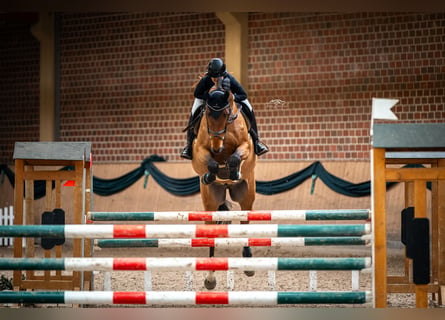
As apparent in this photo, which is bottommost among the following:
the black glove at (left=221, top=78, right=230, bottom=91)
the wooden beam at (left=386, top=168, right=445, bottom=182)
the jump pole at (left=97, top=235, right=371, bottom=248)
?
the jump pole at (left=97, top=235, right=371, bottom=248)

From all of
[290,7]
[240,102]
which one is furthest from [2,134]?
[290,7]

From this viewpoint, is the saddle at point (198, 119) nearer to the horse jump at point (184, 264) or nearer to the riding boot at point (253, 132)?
the riding boot at point (253, 132)

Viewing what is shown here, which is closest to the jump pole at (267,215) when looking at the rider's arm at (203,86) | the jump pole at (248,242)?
the jump pole at (248,242)

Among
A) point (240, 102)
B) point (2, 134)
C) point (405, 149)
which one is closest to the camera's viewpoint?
point (405, 149)

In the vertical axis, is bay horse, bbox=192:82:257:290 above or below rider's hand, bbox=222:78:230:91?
below

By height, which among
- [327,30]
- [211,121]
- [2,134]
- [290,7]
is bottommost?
[211,121]

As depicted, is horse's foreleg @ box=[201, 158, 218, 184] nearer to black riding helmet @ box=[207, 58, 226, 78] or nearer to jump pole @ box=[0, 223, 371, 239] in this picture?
black riding helmet @ box=[207, 58, 226, 78]

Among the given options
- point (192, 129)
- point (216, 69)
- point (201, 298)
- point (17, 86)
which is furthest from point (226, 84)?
point (17, 86)

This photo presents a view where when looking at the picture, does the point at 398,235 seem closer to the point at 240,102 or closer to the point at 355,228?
the point at 240,102

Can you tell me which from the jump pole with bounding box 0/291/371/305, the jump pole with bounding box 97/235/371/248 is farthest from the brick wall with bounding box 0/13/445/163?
the jump pole with bounding box 0/291/371/305

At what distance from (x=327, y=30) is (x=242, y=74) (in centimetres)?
A: 140

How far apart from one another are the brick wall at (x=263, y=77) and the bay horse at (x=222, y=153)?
3304 mm

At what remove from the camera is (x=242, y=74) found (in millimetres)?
8172

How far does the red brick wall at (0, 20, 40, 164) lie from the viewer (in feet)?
31.6
